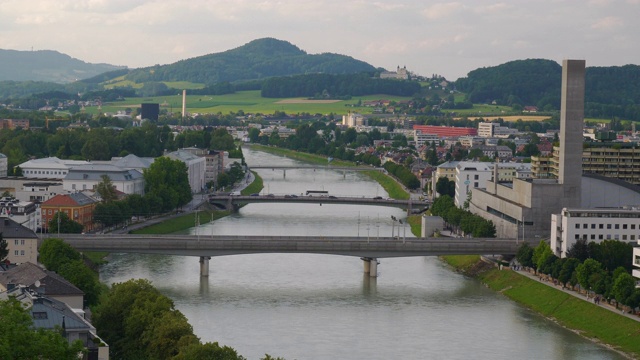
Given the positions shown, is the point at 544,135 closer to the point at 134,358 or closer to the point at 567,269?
the point at 567,269

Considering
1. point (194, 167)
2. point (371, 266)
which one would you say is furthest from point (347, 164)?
point (371, 266)

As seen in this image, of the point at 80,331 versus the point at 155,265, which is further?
the point at 155,265

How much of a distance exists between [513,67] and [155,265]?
13654 cm

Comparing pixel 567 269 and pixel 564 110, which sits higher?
pixel 564 110

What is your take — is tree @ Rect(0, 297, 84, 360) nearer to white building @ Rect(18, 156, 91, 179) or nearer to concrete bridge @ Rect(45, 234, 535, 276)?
concrete bridge @ Rect(45, 234, 535, 276)

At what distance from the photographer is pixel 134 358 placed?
74.5 ft

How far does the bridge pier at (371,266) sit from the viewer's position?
3816 cm

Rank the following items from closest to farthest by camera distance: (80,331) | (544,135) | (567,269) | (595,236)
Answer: (80,331)
(567,269)
(595,236)
(544,135)

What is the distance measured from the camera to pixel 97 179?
54.7m

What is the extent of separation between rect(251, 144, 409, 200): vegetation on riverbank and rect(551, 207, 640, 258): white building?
89.4 ft

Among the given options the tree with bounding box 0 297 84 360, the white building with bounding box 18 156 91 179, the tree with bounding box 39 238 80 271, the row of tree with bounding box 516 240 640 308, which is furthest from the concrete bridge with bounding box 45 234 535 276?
the white building with bounding box 18 156 91 179

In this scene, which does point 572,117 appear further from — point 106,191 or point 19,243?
point 19,243

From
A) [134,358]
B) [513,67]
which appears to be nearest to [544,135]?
[513,67]

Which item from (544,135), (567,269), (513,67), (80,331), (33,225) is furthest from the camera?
(513,67)
